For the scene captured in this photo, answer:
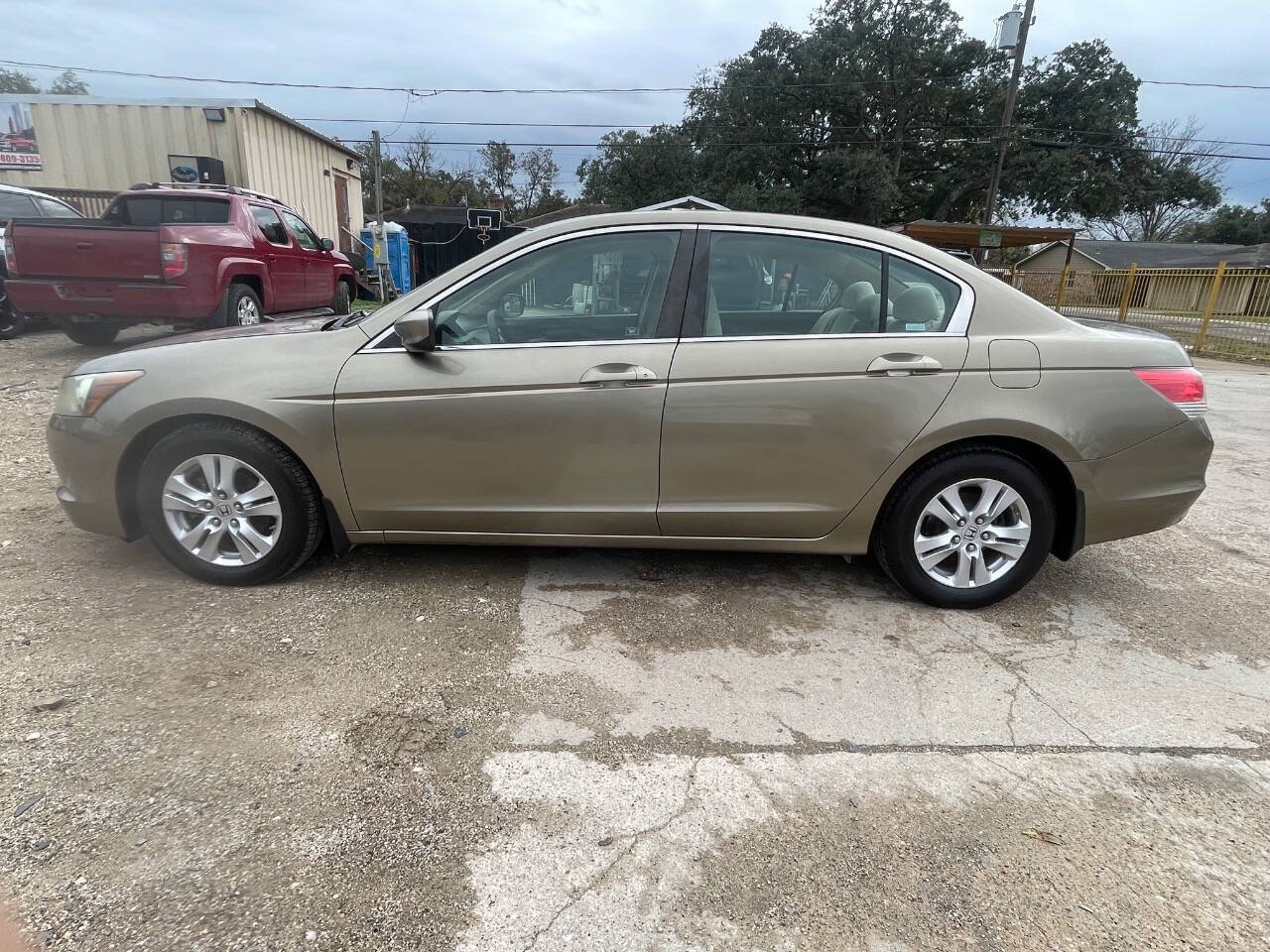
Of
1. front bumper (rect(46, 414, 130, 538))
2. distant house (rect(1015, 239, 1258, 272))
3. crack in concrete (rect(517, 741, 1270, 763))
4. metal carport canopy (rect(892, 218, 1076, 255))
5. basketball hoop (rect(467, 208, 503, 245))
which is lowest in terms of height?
crack in concrete (rect(517, 741, 1270, 763))

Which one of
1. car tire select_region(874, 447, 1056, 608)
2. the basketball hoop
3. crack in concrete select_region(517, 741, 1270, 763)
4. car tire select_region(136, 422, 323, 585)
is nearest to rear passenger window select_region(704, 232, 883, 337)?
car tire select_region(874, 447, 1056, 608)

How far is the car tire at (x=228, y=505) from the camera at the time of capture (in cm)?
307

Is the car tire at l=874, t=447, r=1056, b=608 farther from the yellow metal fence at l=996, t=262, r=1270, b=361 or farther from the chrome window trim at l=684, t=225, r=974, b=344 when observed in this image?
the yellow metal fence at l=996, t=262, r=1270, b=361

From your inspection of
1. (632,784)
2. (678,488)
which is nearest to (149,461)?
(678,488)

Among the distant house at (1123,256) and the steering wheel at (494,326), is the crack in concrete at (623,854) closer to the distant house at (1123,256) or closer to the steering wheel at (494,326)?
the steering wheel at (494,326)

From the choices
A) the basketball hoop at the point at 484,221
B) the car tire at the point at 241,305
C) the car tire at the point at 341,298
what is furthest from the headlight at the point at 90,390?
the basketball hoop at the point at 484,221

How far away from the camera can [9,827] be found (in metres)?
1.92

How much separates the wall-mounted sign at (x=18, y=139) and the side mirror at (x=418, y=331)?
17.4m

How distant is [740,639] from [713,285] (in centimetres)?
149

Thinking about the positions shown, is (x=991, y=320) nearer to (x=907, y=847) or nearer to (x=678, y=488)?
(x=678, y=488)

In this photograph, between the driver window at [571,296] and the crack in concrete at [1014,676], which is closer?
the crack in concrete at [1014,676]

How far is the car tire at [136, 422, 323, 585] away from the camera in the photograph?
10.1 ft

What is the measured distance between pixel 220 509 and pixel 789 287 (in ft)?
8.76

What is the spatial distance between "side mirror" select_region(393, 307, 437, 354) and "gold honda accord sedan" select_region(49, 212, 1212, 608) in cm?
1
